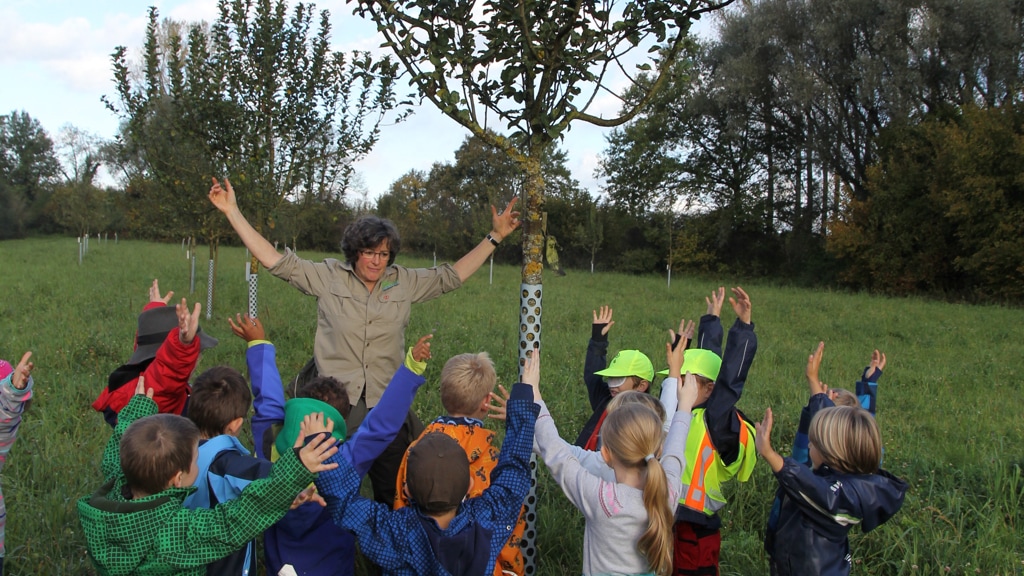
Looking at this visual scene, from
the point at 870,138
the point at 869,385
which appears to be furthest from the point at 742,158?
the point at 869,385

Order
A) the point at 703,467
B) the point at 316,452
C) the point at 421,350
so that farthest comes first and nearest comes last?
1. the point at 703,467
2. the point at 421,350
3. the point at 316,452

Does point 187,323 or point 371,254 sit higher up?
point 371,254

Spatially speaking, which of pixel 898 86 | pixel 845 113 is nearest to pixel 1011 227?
pixel 898 86

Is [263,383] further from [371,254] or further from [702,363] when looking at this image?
[702,363]

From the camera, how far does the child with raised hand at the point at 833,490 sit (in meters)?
2.55

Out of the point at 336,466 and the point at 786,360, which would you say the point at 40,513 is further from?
the point at 786,360

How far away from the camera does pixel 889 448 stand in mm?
5809

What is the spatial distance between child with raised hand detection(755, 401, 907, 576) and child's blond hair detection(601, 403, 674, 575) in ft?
1.29

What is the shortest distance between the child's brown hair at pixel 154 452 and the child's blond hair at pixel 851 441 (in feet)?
7.80

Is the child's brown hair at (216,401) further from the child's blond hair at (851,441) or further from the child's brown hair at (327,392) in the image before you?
the child's blond hair at (851,441)

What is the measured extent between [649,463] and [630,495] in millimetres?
161

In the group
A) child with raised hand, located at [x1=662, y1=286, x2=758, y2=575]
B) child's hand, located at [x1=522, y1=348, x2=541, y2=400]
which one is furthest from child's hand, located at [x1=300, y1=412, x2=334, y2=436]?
child with raised hand, located at [x1=662, y1=286, x2=758, y2=575]

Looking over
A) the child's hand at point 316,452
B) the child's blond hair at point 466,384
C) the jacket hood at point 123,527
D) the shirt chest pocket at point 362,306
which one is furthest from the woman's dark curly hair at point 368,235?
the jacket hood at point 123,527

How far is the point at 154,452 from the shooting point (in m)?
2.29
